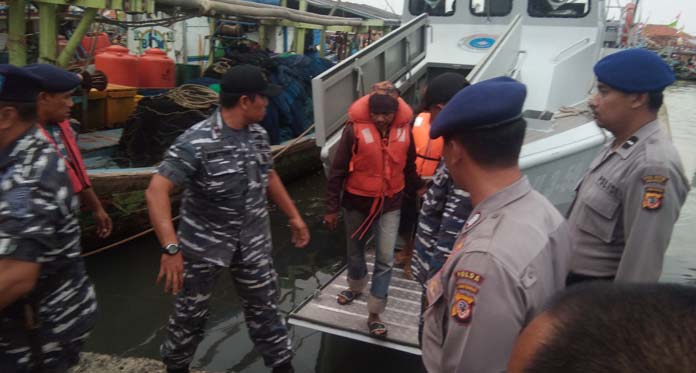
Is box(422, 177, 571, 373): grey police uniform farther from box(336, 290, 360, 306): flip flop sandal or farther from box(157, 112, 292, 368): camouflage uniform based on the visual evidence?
box(336, 290, 360, 306): flip flop sandal

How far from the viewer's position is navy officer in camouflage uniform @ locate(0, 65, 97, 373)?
67.6 inches

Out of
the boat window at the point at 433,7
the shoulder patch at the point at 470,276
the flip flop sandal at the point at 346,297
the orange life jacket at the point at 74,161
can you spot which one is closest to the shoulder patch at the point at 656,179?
the shoulder patch at the point at 470,276

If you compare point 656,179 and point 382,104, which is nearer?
point 656,179

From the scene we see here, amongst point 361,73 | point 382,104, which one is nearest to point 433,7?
point 361,73

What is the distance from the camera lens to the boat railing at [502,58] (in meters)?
5.07

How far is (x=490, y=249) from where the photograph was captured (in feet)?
3.79

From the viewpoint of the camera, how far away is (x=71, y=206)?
1.98 meters

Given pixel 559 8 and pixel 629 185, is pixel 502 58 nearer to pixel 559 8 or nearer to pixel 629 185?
pixel 559 8

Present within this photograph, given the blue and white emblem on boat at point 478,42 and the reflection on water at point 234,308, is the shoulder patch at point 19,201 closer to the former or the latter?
the reflection on water at point 234,308

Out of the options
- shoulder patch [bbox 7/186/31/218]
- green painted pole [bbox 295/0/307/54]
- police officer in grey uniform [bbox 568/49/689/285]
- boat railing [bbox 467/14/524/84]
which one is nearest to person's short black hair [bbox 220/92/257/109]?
shoulder patch [bbox 7/186/31/218]

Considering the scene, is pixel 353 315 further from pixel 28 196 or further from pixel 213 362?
pixel 28 196

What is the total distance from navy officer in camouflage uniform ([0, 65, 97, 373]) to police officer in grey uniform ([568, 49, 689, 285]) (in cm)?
194

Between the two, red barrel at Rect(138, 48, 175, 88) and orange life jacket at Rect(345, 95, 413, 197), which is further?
red barrel at Rect(138, 48, 175, 88)

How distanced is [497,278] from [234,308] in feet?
12.3
